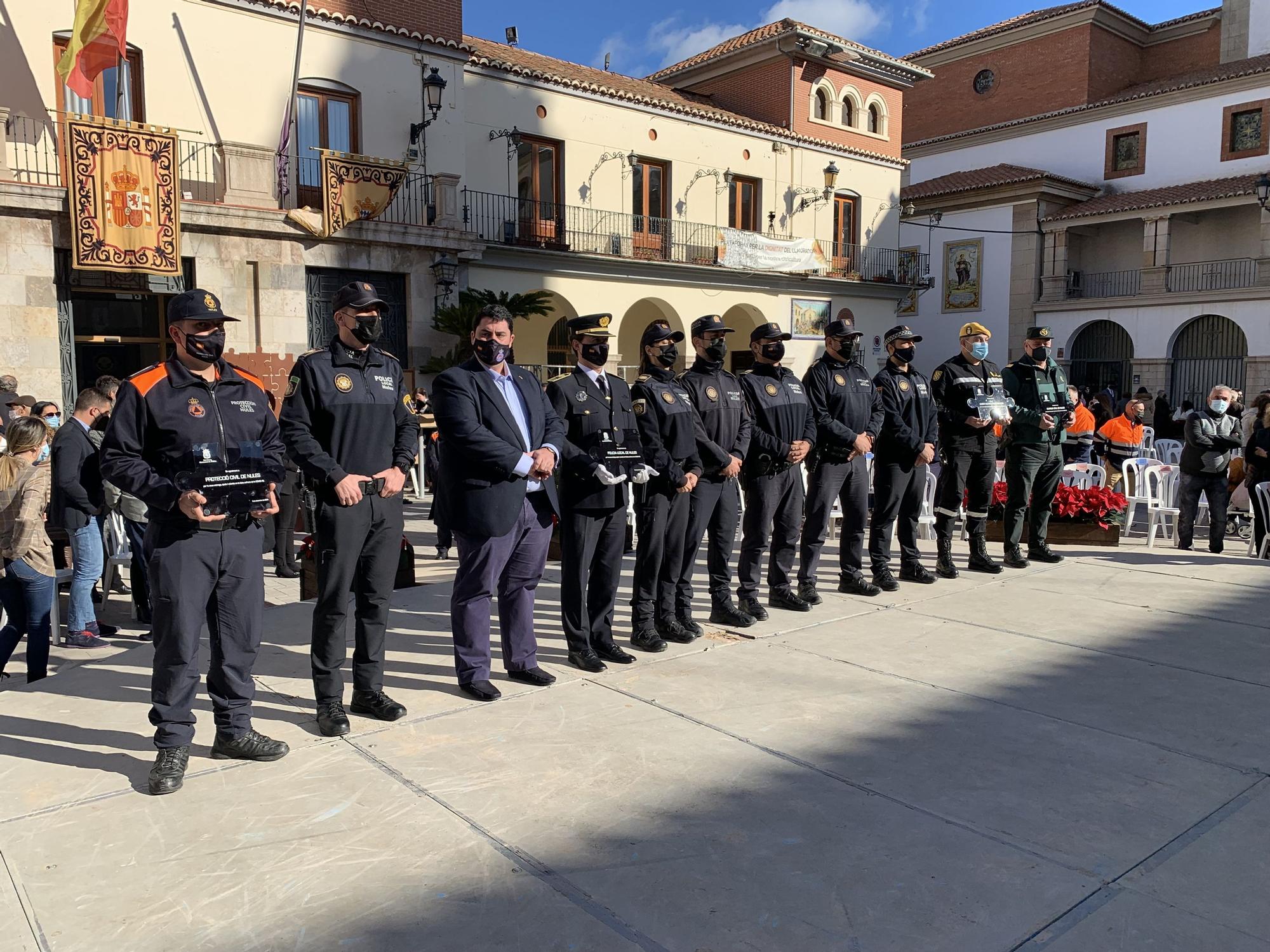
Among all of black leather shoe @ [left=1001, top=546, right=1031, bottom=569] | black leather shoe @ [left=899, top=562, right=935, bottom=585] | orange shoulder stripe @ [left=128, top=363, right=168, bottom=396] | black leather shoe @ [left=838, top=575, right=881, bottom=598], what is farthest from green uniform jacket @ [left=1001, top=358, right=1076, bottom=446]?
orange shoulder stripe @ [left=128, top=363, right=168, bottom=396]

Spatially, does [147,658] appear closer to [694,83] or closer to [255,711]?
[255,711]

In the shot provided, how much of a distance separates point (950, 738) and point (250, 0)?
53.3 ft

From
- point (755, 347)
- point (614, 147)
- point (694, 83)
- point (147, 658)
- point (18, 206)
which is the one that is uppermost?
point (694, 83)

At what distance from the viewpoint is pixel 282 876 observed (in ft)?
9.84

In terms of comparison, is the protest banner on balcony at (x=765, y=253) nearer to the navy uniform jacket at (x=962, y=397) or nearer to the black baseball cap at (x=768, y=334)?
the navy uniform jacket at (x=962, y=397)

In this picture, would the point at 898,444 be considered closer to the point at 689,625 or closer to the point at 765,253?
the point at 689,625

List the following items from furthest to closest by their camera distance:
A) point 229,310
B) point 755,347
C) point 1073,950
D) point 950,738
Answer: point 229,310 → point 755,347 → point 950,738 → point 1073,950

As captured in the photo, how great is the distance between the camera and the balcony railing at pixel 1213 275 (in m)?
27.7

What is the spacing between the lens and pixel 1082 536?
360 inches

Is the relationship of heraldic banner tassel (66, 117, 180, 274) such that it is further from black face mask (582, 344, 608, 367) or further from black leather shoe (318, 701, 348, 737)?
black leather shoe (318, 701, 348, 737)

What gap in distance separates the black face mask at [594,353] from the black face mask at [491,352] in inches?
24.1

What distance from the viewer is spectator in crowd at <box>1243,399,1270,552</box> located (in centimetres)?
845

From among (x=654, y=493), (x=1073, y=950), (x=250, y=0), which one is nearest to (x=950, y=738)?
(x=1073, y=950)

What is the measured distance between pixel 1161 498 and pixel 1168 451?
4.77 m
